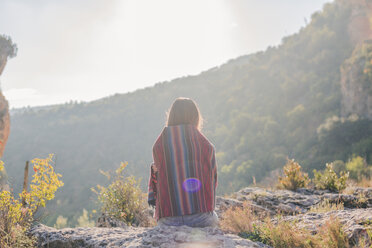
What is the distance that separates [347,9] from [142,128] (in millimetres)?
43794

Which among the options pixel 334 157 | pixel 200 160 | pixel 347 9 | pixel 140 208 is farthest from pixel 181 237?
pixel 347 9

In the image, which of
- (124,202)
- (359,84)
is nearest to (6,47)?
(124,202)

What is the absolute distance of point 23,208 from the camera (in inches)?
125

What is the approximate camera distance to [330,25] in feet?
135

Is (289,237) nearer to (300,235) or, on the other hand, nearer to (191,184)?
(300,235)

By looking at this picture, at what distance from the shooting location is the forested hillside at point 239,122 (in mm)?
28559

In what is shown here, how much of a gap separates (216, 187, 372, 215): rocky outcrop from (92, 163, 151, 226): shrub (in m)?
1.33

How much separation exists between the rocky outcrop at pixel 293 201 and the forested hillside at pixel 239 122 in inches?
91.9

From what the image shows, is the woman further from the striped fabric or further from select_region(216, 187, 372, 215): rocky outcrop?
select_region(216, 187, 372, 215): rocky outcrop

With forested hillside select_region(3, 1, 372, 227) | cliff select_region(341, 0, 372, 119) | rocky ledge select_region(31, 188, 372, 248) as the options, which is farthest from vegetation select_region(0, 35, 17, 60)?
cliff select_region(341, 0, 372, 119)

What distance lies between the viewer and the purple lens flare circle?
2359 mm

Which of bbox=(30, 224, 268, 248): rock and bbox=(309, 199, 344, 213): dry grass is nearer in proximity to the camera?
bbox=(30, 224, 268, 248): rock

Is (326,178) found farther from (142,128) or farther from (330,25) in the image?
(142,128)

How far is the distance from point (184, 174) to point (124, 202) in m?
2.53
